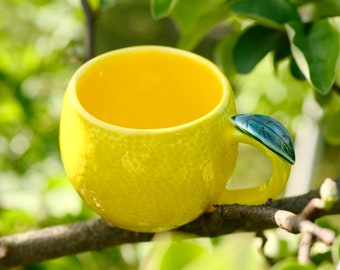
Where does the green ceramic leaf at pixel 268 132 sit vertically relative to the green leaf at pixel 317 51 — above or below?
above

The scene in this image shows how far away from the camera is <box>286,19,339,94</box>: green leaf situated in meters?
0.69

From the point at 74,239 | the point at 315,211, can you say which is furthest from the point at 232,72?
the point at 315,211

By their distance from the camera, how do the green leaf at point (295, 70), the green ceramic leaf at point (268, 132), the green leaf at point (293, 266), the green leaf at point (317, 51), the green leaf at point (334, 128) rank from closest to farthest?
the green leaf at point (293, 266), the green ceramic leaf at point (268, 132), the green leaf at point (317, 51), the green leaf at point (295, 70), the green leaf at point (334, 128)

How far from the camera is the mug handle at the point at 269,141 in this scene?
0.57 m

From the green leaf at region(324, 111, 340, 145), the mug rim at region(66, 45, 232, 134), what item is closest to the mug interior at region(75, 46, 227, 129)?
the mug rim at region(66, 45, 232, 134)

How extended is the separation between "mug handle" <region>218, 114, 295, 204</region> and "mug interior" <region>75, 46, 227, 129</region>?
3.3 inches

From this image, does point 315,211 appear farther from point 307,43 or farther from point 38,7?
point 38,7

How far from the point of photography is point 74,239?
2.44 ft

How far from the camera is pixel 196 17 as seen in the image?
0.89m

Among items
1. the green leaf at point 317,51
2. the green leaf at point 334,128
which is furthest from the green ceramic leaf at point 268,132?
the green leaf at point 334,128

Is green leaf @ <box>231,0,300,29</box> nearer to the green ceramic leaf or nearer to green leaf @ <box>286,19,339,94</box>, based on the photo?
green leaf @ <box>286,19,339,94</box>

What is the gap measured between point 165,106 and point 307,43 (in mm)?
167

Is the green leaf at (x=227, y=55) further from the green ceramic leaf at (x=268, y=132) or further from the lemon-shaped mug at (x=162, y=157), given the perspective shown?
the green ceramic leaf at (x=268, y=132)

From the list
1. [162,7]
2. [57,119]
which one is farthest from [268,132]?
[57,119]
